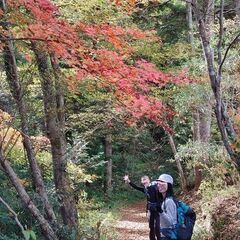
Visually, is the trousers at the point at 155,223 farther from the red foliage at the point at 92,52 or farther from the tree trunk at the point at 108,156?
the tree trunk at the point at 108,156

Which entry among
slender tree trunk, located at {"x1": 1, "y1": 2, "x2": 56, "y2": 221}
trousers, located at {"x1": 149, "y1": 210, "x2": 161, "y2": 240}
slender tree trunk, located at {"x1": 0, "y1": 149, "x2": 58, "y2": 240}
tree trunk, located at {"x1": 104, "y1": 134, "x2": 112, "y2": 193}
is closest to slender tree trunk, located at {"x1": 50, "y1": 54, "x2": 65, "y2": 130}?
slender tree trunk, located at {"x1": 1, "y1": 2, "x2": 56, "y2": 221}

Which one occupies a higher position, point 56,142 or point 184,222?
point 56,142

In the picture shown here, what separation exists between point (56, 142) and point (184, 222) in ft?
13.6

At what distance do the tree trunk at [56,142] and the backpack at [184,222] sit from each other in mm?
3732

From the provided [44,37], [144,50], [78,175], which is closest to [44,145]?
[78,175]

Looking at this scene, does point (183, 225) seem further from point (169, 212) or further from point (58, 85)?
point (58, 85)

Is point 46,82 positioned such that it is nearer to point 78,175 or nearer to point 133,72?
point 133,72

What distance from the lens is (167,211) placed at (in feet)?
15.2

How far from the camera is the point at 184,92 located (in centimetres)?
1054

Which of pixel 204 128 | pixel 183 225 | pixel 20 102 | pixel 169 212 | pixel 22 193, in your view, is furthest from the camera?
pixel 204 128

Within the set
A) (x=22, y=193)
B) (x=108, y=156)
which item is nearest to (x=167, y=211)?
(x=22, y=193)

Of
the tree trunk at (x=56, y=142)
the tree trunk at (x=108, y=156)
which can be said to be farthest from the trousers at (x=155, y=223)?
the tree trunk at (x=108, y=156)

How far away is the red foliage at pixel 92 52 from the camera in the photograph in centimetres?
510

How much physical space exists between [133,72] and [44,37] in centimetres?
243
